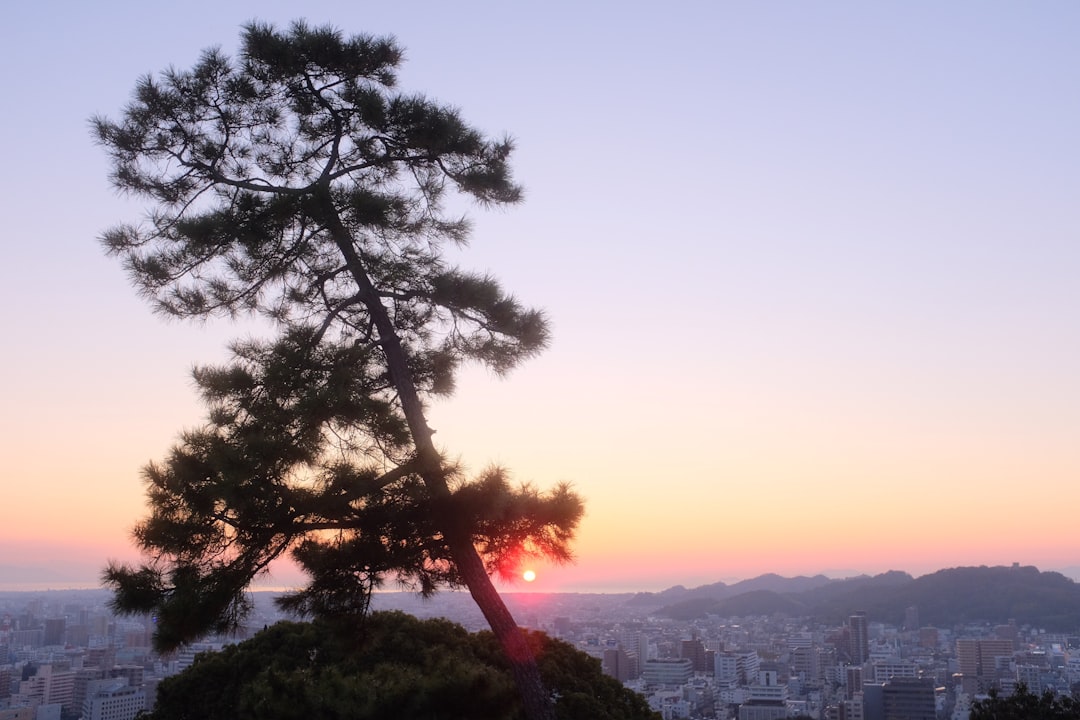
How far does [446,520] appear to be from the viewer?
555 centimetres

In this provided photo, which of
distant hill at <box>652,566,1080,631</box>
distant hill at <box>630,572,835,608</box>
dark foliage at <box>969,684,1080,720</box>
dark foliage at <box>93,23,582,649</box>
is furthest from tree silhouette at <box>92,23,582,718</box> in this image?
distant hill at <box>630,572,835,608</box>

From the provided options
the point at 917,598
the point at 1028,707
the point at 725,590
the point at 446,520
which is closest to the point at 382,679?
the point at 446,520

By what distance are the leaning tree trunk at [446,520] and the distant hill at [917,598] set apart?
1608 inches

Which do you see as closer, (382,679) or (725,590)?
(382,679)

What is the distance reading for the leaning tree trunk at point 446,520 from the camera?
5582mm

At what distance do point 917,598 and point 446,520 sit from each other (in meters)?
47.3

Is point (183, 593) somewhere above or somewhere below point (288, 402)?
below

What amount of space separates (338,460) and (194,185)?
2524 mm

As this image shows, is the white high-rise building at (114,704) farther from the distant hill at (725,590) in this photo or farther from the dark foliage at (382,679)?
the distant hill at (725,590)

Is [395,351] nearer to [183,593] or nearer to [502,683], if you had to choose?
[183,593]

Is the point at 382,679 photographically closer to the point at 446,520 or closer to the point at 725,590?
the point at 446,520

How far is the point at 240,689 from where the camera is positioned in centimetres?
859

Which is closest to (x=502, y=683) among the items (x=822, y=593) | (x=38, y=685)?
(x=38, y=685)

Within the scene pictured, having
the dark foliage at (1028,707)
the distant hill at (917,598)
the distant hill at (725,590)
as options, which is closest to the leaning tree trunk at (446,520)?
the dark foliage at (1028,707)
